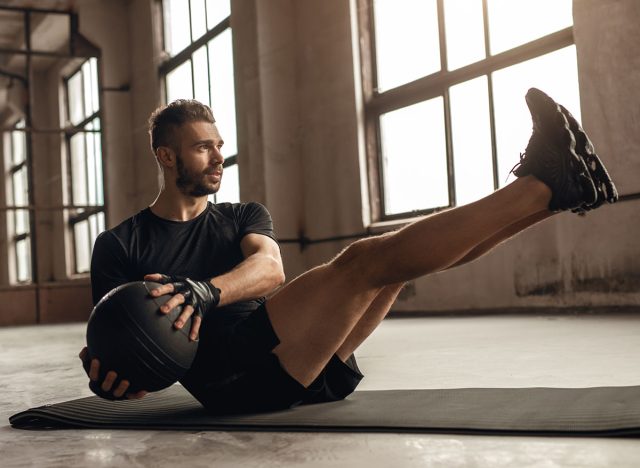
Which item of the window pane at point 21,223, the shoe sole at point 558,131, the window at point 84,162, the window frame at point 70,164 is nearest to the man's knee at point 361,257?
the shoe sole at point 558,131

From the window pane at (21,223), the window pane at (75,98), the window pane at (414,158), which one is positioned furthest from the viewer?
the window pane at (21,223)

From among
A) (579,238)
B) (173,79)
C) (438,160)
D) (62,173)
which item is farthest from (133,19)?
(579,238)

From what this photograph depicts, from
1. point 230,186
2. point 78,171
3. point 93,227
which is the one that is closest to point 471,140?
point 230,186

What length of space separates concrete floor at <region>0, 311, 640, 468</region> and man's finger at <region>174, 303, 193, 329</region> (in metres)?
0.31

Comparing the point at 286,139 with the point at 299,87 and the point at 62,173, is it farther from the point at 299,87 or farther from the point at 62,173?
the point at 62,173

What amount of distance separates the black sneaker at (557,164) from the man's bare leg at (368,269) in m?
0.03

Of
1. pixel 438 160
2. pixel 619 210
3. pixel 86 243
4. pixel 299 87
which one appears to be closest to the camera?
pixel 619 210

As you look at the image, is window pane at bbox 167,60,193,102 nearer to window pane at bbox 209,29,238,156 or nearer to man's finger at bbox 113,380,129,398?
window pane at bbox 209,29,238,156

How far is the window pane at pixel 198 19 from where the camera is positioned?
1025 cm

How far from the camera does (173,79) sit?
11.3 m

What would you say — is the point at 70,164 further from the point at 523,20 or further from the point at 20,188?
the point at 523,20

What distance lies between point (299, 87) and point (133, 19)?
4.63 m

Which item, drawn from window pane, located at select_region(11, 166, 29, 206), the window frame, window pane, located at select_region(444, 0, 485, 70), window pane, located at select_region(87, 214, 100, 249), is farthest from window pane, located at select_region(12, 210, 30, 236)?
window pane, located at select_region(444, 0, 485, 70)

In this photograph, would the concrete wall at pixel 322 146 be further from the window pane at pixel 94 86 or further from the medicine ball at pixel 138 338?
the medicine ball at pixel 138 338
